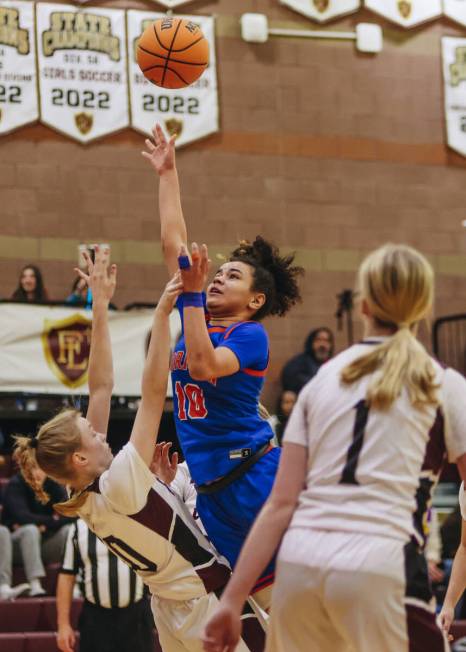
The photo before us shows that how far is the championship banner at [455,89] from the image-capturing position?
14.7 meters

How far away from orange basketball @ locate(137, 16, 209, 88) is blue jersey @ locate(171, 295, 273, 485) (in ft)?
6.21

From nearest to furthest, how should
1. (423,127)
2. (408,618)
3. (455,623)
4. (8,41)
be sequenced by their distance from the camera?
(408,618) < (455,623) < (8,41) < (423,127)

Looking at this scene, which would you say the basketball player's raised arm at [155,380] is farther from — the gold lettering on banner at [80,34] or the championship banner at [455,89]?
the championship banner at [455,89]

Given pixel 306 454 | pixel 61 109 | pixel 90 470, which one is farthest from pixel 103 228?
pixel 306 454

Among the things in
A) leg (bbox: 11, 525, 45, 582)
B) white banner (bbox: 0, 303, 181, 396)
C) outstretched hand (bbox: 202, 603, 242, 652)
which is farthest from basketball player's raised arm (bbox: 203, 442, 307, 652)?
white banner (bbox: 0, 303, 181, 396)

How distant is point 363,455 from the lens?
291 cm

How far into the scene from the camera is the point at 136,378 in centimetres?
1112

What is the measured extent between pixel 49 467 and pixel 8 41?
999 cm

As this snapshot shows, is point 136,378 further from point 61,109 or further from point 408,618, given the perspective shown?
point 408,618

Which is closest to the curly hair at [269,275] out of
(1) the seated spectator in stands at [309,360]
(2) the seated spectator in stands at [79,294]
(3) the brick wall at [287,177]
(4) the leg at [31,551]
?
(4) the leg at [31,551]

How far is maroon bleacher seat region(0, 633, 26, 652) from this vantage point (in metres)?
8.15

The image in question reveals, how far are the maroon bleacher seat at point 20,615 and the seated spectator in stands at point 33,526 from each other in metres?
0.29

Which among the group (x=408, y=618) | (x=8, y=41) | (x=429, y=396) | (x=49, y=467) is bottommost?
(x=408, y=618)

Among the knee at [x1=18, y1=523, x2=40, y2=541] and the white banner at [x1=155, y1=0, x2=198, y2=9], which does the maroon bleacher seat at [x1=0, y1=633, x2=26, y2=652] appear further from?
the white banner at [x1=155, y1=0, x2=198, y2=9]
